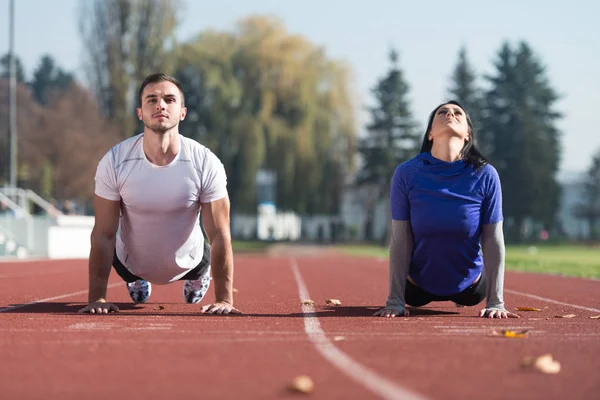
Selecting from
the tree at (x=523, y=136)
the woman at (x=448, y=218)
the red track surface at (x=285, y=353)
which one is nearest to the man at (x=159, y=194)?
the red track surface at (x=285, y=353)

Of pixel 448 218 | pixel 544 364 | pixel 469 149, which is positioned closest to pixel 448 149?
pixel 469 149

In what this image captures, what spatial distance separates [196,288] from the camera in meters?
9.46

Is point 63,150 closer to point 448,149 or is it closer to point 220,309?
point 220,309

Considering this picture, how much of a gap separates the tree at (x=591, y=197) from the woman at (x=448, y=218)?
281ft

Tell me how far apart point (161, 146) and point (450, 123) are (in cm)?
228

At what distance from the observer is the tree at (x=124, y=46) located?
5038 cm

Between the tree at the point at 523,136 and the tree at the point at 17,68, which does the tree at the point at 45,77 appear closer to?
the tree at the point at 17,68

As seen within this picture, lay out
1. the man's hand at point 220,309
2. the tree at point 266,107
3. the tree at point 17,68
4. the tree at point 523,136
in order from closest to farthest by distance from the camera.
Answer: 1. the man's hand at point 220,309
2. the tree at point 266,107
3. the tree at point 523,136
4. the tree at point 17,68

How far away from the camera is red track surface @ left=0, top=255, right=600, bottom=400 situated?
4324 millimetres

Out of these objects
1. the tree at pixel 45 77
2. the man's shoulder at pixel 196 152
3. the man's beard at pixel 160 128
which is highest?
the tree at pixel 45 77

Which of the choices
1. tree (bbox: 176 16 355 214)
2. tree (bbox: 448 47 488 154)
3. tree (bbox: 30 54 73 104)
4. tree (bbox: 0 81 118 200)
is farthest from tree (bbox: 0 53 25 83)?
tree (bbox: 176 16 355 214)

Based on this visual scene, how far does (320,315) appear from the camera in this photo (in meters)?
8.26

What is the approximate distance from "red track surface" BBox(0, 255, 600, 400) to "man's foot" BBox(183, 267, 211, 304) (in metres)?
0.16

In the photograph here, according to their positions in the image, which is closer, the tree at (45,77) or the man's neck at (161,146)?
the man's neck at (161,146)
